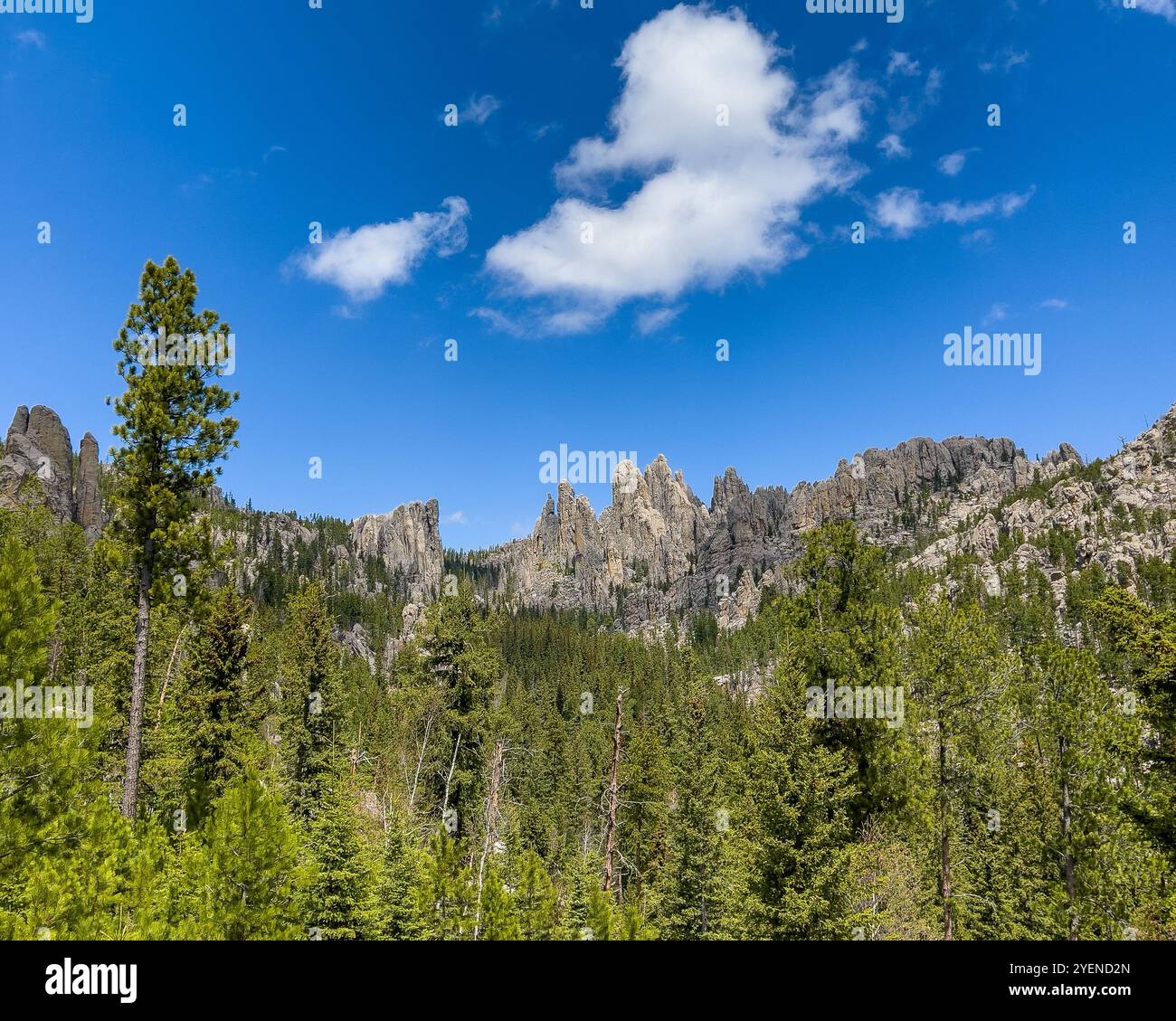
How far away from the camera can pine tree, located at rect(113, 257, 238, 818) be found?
16.8 m

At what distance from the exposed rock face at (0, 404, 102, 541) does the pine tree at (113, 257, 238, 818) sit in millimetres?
119716

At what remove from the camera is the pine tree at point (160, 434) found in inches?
663

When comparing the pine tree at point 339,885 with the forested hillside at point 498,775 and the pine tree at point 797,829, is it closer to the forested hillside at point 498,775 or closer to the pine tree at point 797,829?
the forested hillside at point 498,775

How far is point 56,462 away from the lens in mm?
116312

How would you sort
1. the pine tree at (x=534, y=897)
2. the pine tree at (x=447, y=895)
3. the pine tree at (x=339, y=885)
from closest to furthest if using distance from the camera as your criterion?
the pine tree at (x=339, y=885) < the pine tree at (x=534, y=897) < the pine tree at (x=447, y=895)

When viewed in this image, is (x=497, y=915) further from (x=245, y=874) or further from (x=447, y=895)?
(x=245, y=874)

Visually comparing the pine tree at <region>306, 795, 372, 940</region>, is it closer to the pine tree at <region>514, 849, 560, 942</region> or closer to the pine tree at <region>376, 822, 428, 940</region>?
the pine tree at <region>376, 822, 428, 940</region>

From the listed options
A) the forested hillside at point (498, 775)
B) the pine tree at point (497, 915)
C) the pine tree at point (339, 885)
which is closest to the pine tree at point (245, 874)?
the forested hillside at point (498, 775)

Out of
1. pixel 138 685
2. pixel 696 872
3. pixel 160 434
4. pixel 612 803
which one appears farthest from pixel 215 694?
pixel 696 872

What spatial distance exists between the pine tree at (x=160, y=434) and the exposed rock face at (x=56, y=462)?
120 m

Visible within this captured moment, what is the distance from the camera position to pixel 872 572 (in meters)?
20.0

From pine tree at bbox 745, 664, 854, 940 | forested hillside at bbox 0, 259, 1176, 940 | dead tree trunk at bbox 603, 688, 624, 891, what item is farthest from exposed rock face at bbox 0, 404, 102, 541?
pine tree at bbox 745, 664, 854, 940
